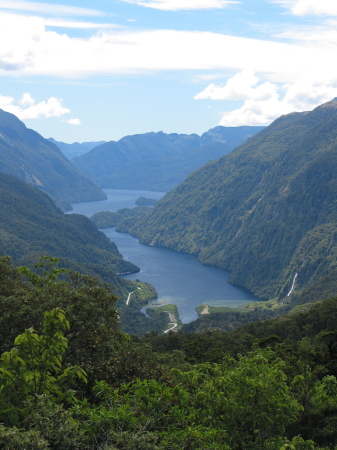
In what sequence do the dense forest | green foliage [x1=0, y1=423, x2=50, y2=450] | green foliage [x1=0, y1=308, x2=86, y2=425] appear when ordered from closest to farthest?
green foliage [x1=0, y1=423, x2=50, y2=450] < the dense forest < green foliage [x1=0, y1=308, x2=86, y2=425]

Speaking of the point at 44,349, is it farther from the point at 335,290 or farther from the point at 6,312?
the point at 335,290

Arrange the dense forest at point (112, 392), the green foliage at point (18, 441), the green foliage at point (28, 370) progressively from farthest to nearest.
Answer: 1. the green foliage at point (28, 370)
2. the dense forest at point (112, 392)
3. the green foliage at point (18, 441)

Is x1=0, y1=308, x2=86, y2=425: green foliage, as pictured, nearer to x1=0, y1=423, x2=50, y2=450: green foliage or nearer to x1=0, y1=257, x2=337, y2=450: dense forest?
x1=0, y1=257, x2=337, y2=450: dense forest

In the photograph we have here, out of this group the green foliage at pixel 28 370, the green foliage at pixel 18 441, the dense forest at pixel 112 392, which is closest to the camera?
the green foliage at pixel 18 441

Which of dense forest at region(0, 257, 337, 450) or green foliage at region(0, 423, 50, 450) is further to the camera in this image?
dense forest at region(0, 257, 337, 450)

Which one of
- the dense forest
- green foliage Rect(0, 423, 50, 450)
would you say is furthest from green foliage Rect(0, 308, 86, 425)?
green foliage Rect(0, 423, 50, 450)

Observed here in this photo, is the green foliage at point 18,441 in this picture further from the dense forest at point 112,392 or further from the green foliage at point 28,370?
the green foliage at point 28,370

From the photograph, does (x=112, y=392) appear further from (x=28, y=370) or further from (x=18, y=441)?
(x=18, y=441)

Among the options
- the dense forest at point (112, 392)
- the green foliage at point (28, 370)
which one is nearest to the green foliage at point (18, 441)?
the dense forest at point (112, 392)

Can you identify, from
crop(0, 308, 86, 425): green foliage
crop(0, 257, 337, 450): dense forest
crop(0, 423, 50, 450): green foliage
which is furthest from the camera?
crop(0, 308, 86, 425): green foliage
